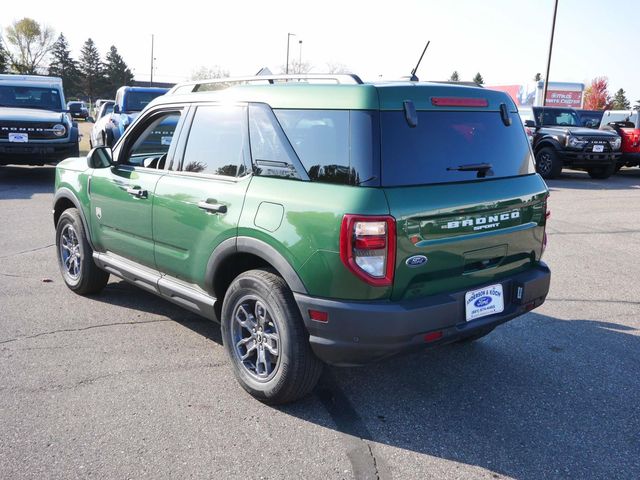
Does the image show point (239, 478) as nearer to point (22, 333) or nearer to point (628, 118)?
point (22, 333)

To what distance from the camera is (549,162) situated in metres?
15.7

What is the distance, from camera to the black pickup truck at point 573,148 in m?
15.1

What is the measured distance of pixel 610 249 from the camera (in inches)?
311

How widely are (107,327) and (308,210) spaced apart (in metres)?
2.43

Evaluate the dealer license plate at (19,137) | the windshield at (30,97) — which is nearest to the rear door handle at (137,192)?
the dealer license plate at (19,137)

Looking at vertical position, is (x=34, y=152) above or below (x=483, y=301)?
above

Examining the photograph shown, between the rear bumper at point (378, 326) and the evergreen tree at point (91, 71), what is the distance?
292ft

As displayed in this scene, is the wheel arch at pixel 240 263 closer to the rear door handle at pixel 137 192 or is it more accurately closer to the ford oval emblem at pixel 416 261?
the ford oval emblem at pixel 416 261

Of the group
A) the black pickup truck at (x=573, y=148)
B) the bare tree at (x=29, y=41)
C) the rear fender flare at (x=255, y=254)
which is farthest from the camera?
the bare tree at (x=29, y=41)

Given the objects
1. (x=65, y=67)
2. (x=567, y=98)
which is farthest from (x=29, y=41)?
(x=567, y=98)

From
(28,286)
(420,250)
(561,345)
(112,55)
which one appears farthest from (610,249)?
(112,55)

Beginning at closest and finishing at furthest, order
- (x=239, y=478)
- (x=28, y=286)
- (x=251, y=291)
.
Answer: (x=239, y=478) < (x=251, y=291) < (x=28, y=286)

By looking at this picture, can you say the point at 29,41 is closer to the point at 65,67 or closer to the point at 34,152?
→ the point at 65,67

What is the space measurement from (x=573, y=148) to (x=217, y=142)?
13334mm
